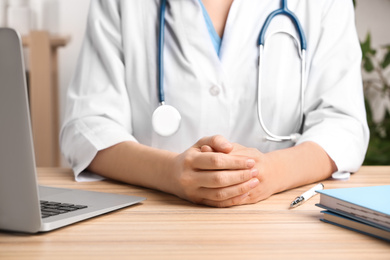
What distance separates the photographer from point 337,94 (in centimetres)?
116

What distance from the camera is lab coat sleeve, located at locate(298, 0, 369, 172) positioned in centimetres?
108

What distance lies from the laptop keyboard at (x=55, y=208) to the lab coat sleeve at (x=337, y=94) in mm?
501

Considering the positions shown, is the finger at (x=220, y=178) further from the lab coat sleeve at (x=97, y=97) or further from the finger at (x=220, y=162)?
the lab coat sleeve at (x=97, y=97)

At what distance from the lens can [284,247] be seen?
2.01 ft

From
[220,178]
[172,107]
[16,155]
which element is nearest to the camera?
[16,155]

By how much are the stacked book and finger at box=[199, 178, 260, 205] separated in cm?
12

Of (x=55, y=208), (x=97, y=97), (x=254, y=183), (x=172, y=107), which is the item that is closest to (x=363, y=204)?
(x=254, y=183)

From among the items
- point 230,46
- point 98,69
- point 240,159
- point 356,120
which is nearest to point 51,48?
point 98,69

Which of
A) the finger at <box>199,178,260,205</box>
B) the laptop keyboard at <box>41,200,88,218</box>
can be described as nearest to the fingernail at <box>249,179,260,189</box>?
the finger at <box>199,178,260,205</box>

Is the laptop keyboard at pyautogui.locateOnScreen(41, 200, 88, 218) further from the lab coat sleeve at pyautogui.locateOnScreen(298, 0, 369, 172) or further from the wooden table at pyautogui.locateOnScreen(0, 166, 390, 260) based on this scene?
the lab coat sleeve at pyautogui.locateOnScreen(298, 0, 369, 172)

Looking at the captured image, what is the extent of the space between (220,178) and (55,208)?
238mm

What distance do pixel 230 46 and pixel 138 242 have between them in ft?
2.15

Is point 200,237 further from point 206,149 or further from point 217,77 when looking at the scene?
point 217,77

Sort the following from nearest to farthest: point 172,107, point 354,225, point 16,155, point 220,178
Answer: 1. point 16,155
2. point 354,225
3. point 220,178
4. point 172,107
